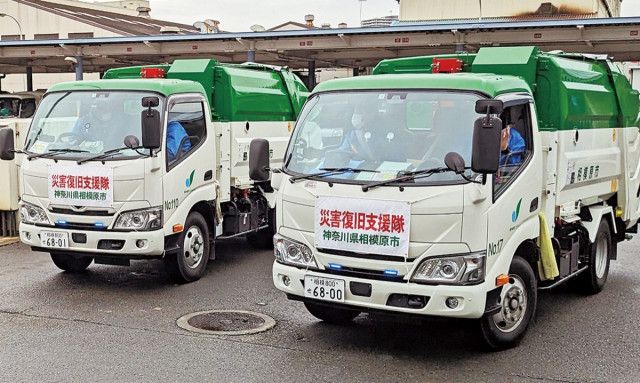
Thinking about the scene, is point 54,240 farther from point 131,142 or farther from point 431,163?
point 431,163

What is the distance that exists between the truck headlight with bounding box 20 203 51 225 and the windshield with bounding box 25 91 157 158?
611mm

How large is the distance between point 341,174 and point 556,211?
7.64ft

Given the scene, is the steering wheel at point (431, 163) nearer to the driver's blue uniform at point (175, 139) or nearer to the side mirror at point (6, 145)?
the driver's blue uniform at point (175, 139)

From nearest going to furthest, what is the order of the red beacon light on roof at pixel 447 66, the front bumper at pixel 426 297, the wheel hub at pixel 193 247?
the front bumper at pixel 426 297, the red beacon light on roof at pixel 447 66, the wheel hub at pixel 193 247

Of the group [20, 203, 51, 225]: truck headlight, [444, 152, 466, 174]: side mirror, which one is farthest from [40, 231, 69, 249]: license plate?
[444, 152, 466, 174]: side mirror

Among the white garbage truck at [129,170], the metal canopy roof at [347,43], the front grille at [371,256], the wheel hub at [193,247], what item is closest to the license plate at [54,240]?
the white garbage truck at [129,170]

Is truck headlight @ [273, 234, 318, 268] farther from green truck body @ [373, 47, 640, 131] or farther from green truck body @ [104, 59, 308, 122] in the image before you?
green truck body @ [104, 59, 308, 122]

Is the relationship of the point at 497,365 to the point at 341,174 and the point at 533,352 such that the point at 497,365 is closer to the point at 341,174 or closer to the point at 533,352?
the point at 533,352

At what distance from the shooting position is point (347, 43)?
2530 centimetres

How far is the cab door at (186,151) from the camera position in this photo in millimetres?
8125

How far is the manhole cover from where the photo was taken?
6764mm

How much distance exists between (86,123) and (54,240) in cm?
131

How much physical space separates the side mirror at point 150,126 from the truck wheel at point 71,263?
2110 mm

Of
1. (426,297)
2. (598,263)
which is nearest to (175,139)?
(426,297)
